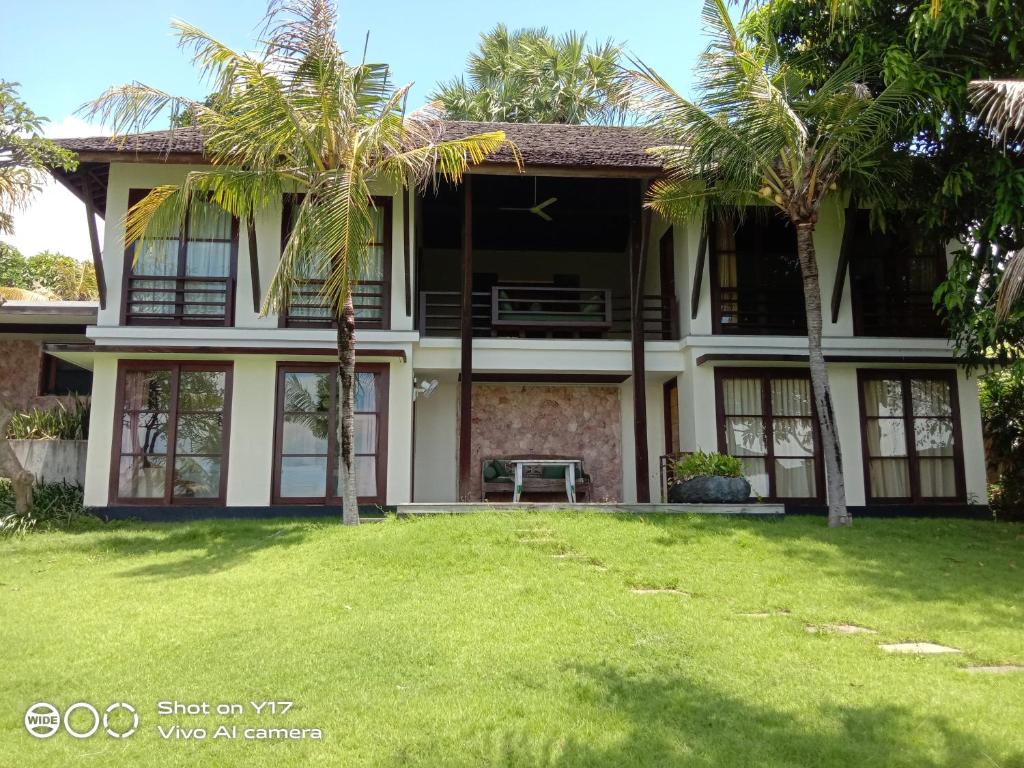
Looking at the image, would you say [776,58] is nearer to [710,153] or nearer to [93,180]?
[710,153]

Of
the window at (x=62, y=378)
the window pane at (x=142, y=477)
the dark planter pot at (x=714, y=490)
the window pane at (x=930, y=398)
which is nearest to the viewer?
the dark planter pot at (x=714, y=490)

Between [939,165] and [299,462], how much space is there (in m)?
9.76

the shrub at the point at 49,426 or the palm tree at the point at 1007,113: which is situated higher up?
the palm tree at the point at 1007,113

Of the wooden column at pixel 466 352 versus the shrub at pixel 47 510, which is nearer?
the shrub at pixel 47 510

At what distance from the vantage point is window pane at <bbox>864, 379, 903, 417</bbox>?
12.2 meters

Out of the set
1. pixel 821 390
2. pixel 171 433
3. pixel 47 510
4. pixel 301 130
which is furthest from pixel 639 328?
pixel 47 510

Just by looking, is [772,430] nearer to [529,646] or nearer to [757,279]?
[757,279]

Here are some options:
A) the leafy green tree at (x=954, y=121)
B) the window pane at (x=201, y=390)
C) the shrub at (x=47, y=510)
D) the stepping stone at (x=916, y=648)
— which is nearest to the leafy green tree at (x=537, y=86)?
the leafy green tree at (x=954, y=121)

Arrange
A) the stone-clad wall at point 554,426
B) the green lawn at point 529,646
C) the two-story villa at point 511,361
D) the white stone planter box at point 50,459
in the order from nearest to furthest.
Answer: the green lawn at point 529,646, the two-story villa at point 511,361, the white stone planter box at point 50,459, the stone-clad wall at point 554,426

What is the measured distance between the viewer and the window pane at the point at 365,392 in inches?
456

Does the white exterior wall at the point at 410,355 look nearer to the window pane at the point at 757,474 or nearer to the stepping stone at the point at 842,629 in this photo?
the window pane at the point at 757,474

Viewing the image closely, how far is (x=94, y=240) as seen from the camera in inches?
445

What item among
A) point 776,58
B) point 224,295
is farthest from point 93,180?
point 776,58

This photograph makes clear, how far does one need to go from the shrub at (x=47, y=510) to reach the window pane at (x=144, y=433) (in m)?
1.01
